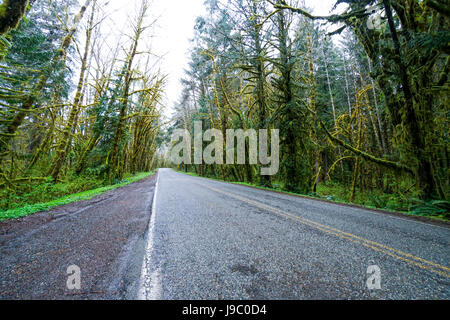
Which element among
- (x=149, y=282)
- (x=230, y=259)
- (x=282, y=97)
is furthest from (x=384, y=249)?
(x=282, y=97)

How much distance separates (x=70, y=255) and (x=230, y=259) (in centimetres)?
226

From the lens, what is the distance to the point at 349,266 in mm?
1827

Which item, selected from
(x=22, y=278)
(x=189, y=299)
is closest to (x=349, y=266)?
(x=189, y=299)

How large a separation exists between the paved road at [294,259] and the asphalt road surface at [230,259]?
0.04 ft

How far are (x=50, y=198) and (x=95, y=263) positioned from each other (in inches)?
288

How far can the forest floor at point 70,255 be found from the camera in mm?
1542

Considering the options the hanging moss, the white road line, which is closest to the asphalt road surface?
the white road line

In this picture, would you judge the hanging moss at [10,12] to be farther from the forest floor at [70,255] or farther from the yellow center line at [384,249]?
Result: the yellow center line at [384,249]

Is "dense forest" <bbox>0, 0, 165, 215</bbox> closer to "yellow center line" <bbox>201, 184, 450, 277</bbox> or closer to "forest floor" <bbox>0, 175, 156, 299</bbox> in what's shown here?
"forest floor" <bbox>0, 175, 156, 299</bbox>

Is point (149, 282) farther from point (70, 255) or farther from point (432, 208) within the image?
point (432, 208)

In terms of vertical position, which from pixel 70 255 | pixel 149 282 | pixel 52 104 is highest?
pixel 52 104

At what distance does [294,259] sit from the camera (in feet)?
6.50

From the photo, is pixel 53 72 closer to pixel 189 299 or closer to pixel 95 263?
pixel 95 263

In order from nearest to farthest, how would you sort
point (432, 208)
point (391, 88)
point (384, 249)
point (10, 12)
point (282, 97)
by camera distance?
point (384, 249) → point (10, 12) → point (432, 208) → point (391, 88) → point (282, 97)
